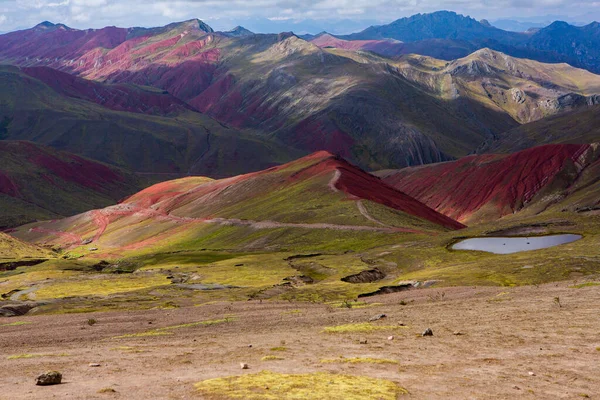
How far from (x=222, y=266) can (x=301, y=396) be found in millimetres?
94878

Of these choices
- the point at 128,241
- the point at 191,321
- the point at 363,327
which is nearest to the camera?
the point at 363,327

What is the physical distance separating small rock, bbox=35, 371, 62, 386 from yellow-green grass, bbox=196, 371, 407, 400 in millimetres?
7401

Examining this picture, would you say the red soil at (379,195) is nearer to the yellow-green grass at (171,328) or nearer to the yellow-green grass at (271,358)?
the yellow-green grass at (171,328)

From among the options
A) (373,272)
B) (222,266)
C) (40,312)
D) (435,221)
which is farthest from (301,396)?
(435,221)

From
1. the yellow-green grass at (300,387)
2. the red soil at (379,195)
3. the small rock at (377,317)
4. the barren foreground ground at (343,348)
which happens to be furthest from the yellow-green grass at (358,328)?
the red soil at (379,195)

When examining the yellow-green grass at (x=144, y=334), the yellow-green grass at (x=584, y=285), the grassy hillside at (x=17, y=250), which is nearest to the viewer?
the yellow-green grass at (x=144, y=334)

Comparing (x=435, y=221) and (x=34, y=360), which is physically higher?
(x=34, y=360)

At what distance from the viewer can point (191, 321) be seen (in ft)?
195

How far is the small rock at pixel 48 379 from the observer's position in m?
31.4

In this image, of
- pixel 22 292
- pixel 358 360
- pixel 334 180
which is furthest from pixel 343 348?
pixel 334 180

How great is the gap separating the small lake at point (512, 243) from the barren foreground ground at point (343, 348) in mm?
51931

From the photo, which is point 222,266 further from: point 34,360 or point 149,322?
point 34,360

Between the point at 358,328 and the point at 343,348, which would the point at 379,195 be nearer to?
the point at 358,328

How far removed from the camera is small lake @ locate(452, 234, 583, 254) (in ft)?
378
